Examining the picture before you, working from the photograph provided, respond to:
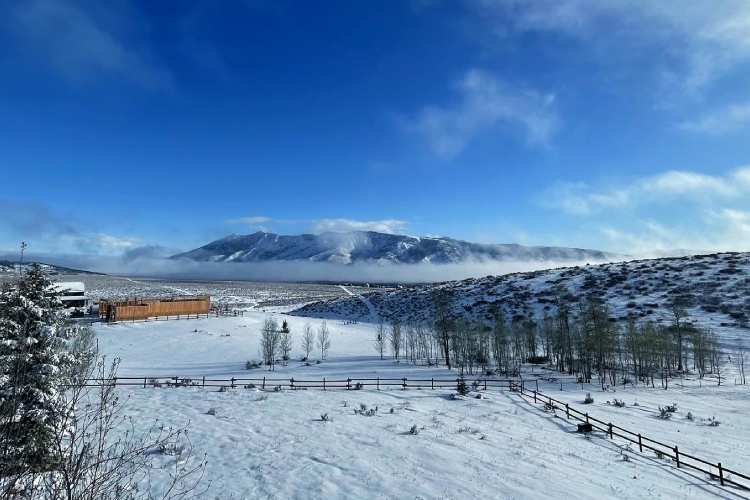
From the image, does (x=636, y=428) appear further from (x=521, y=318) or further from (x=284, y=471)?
(x=521, y=318)

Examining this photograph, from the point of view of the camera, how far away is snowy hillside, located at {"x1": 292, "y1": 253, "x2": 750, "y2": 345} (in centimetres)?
7644

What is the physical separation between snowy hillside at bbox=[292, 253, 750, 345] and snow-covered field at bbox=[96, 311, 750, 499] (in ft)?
118

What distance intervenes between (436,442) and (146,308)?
68937mm

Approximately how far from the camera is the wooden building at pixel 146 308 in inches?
2847

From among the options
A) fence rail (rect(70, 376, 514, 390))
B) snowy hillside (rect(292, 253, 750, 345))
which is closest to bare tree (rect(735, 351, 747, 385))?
snowy hillside (rect(292, 253, 750, 345))

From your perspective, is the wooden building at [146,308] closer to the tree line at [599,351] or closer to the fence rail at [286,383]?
the fence rail at [286,383]

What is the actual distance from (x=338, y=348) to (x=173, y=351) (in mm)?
25177

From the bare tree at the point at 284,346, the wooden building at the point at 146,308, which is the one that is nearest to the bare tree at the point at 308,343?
the bare tree at the point at 284,346

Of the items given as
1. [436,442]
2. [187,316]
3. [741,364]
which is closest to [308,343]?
[187,316]

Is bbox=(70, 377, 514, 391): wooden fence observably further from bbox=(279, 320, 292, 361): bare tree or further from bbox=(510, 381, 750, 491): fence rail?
bbox=(279, 320, 292, 361): bare tree

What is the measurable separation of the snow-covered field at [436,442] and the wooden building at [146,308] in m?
28.3

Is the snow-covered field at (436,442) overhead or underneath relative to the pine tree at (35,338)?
underneath

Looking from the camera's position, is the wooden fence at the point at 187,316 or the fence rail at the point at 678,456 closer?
the fence rail at the point at 678,456

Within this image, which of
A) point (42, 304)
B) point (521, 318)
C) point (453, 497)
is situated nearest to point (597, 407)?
point (453, 497)
